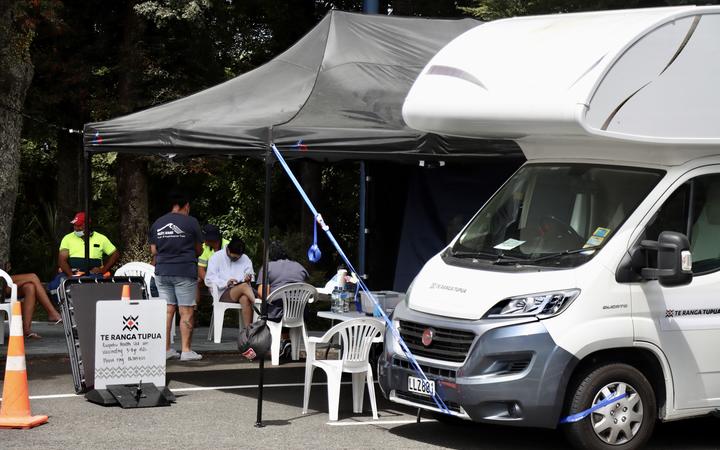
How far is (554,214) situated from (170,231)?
16.9 ft

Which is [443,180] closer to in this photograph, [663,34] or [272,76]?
[272,76]

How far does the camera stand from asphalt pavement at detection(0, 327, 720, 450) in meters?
9.10

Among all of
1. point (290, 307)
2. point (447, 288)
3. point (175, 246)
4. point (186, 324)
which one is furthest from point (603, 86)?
point (186, 324)

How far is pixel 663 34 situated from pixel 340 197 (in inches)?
783

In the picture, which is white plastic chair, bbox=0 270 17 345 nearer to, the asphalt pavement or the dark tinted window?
the asphalt pavement

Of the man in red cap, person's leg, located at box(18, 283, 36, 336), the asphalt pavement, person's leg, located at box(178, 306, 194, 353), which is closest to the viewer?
the asphalt pavement

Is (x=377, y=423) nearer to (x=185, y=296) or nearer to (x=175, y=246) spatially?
(x=185, y=296)

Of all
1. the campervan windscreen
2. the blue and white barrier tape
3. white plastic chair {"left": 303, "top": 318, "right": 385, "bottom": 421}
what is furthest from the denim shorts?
the blue and white barrier tape

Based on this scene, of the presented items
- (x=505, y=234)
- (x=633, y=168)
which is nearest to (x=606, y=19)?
(x=633, y=168)

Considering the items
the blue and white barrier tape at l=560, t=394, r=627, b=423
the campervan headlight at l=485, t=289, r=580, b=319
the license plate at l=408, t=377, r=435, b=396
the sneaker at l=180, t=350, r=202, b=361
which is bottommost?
the sneaker at l=180, t=350, r=202, b=361

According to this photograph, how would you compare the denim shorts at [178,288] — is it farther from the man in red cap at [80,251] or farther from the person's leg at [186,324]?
the man in red cap at [80,251]

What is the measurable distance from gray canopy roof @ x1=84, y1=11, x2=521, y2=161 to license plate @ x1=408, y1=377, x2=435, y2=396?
258 centimetres

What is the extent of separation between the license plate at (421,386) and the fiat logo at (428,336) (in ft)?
0.87

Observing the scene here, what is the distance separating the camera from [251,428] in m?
9.68
